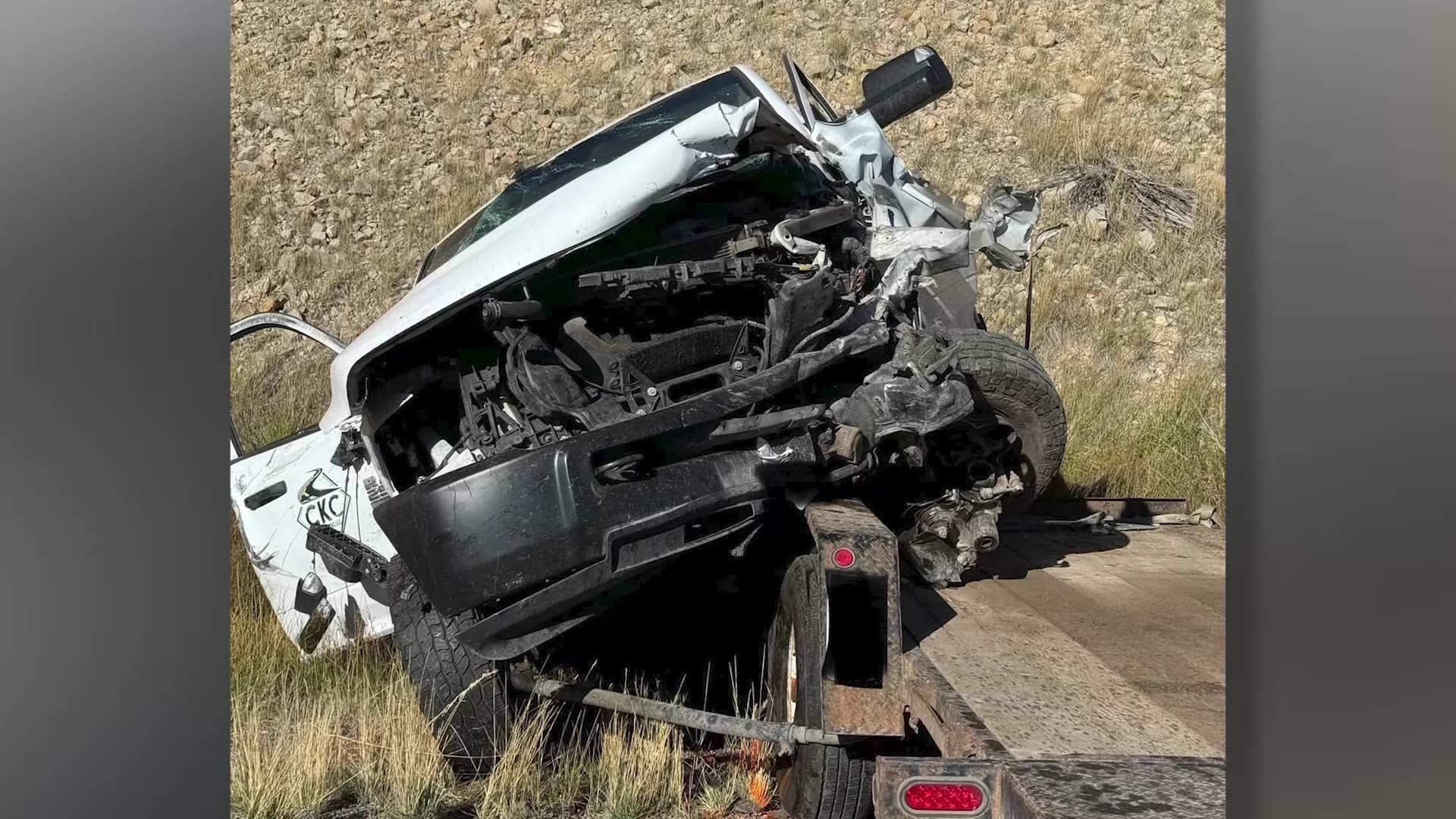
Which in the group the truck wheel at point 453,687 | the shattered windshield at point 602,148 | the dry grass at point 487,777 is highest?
the shattered windshield at point 602,148

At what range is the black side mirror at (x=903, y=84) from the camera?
4.57 meters

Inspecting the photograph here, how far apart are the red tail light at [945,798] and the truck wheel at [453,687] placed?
5.24 feet

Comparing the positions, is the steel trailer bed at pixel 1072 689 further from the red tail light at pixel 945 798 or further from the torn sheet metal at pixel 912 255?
the torn sheet metal at pixel 912 255

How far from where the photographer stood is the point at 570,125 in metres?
13.6

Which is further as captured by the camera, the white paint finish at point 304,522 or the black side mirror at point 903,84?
the black side mirror at point 903,84

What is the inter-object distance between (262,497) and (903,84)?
3.07m

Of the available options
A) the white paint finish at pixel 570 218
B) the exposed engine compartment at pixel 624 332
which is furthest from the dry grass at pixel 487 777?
the white paint finish at pixel 570 218

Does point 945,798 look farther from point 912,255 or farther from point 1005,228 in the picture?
point 1005,228

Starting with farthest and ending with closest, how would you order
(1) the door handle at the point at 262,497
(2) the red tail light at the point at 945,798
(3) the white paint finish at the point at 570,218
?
(1) the door handle at the point at 262,497 → (3) the white paint finish at the point at 570,218 → (2) the red tail light at the point at 945,798

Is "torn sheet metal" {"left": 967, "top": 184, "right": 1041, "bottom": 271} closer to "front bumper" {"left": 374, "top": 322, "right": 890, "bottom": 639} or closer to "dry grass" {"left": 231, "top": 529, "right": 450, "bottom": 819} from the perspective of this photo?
"front bumper" {"left": 374, "top": 322, "right": 890, "bottom": 639}

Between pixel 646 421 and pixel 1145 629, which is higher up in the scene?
pixel 646 421
